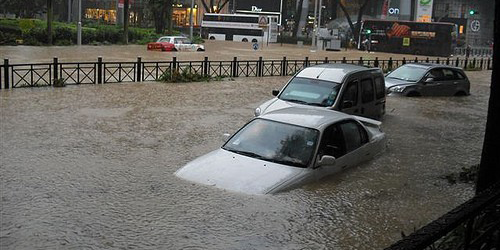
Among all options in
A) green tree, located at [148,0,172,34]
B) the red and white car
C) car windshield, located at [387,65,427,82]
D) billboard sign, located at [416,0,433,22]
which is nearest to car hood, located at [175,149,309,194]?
car windshield, located at [387,65,427,82]

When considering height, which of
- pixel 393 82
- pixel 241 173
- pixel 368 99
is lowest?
pixel 241 173

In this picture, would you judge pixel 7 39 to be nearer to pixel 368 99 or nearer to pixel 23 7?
pixel 23 7

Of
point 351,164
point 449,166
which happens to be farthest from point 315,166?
point 449,166

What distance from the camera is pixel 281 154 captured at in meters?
8.73

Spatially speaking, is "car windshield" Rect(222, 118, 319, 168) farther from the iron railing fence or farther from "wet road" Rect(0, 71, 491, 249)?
the iron railing fence

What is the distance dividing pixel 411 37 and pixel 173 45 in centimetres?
2416

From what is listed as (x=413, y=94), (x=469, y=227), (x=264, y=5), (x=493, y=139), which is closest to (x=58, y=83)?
(x=413, y=94)

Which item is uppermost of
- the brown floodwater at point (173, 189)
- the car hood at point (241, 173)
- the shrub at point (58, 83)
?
the shrub at point (58, 83)

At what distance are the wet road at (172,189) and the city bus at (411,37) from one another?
136ft

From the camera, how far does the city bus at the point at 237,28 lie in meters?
71.6

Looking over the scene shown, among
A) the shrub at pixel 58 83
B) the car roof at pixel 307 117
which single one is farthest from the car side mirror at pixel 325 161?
the shrub at pixel 58 83

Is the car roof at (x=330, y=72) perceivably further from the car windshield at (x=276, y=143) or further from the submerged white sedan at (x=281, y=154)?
the car windshield at (x=276, y=143)

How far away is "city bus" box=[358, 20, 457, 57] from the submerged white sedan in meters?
49.5

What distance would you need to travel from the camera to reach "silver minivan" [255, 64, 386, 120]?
13523 mm
